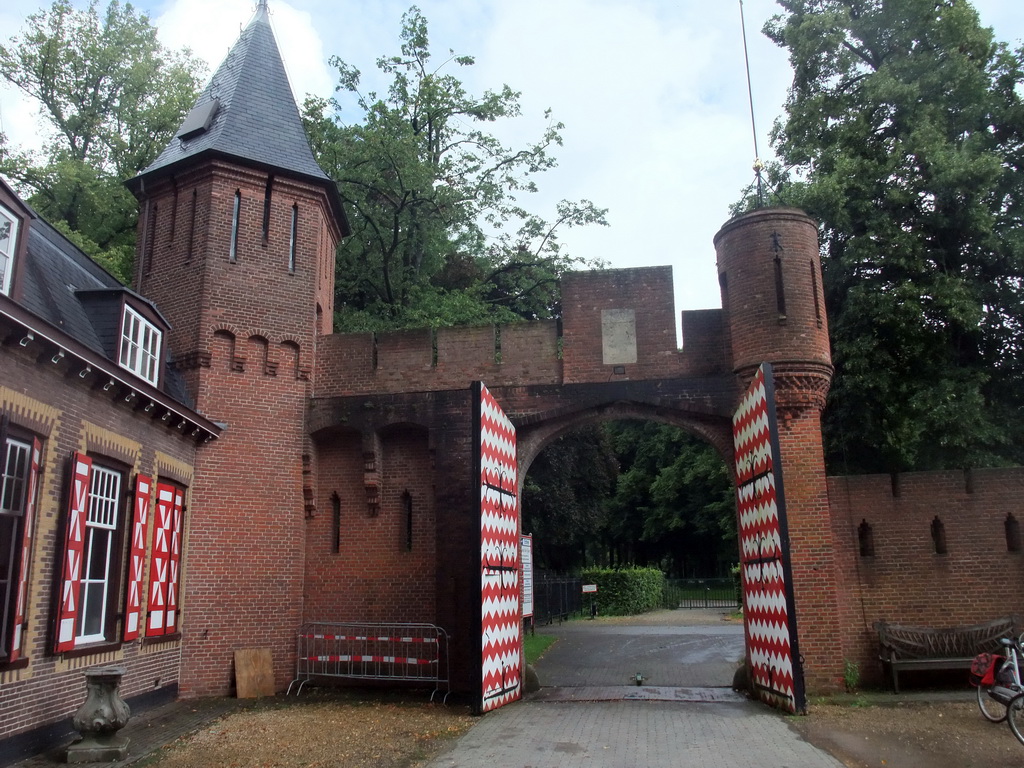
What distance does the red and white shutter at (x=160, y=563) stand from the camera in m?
10.8

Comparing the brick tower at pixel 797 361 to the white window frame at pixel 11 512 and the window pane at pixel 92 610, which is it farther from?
the white window frame at pixel 11 512

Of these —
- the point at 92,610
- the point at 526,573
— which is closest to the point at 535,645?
the point at 526,573

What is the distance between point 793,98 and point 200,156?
1269 cm

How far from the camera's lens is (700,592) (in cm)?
3759

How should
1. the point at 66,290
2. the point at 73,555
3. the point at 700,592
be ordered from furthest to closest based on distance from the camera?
1. the point at 700,592
2. the point at 66,290
3. the point at 73,555

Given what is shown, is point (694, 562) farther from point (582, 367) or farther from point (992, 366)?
point (582, 367)

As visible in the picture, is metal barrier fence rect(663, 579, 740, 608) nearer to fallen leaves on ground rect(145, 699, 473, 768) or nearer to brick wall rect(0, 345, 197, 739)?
fallen leaves on ground rect(145, 699, 473, 768)

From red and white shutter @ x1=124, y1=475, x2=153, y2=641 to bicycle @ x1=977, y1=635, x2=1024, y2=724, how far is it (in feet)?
31.6

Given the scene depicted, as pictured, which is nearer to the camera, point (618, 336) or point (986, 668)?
point (986, 668)

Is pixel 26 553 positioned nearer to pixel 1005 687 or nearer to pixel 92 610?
pixel 92 610

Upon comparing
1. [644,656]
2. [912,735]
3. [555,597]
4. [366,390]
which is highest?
[366,390]

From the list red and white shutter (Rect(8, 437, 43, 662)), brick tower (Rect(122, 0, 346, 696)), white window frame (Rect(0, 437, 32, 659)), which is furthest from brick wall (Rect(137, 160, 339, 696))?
white window frame (Rect(0, 437, 32, 659))

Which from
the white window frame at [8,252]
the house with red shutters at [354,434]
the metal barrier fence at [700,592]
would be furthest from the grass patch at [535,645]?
the metal barrier fence at [700,592]

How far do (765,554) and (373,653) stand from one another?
6002mm
